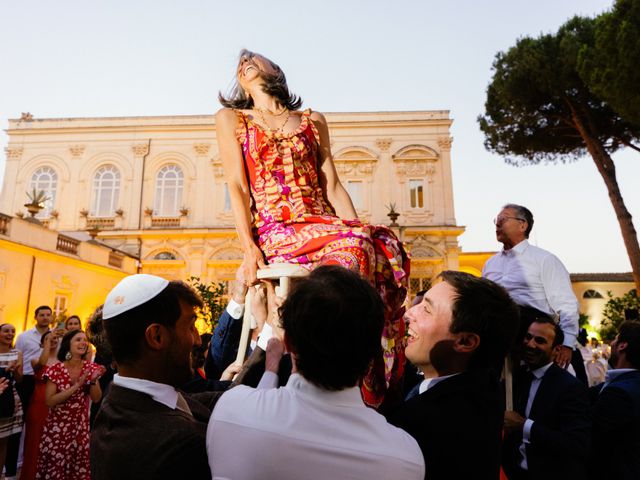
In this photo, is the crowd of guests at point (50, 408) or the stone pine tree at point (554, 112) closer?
the crowd of guests at point (50, 408)

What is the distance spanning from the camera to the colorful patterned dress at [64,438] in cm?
426

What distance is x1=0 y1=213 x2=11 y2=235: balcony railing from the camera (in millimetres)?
14736

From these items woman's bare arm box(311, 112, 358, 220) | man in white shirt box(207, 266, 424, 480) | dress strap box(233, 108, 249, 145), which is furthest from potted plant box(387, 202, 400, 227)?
man in white shirt box(207, 266, 424, 480)

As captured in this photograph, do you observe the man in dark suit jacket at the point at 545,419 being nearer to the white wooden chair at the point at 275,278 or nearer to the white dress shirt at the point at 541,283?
the white dress shirt at the point at 541,283

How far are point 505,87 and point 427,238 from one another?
8.78 m

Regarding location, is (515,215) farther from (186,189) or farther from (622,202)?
(186,189)

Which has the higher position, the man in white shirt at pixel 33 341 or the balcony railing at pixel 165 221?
the balcony railing at pixel 165 221

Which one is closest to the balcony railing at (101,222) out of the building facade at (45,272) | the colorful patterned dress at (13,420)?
the building facade at (45,272)

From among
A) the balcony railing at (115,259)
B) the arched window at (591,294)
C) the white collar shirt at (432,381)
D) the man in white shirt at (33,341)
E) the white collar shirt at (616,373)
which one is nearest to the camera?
the white collar shirt at (432,381)

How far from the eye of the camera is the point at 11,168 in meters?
25.3

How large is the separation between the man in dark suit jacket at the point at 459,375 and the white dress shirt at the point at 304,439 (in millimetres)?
190

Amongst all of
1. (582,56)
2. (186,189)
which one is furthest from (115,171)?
(582,56)

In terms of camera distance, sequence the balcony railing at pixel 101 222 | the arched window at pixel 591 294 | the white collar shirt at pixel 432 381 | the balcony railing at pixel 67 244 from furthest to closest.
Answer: the arched window at pixel 591 294 → the balcony railing at pixel 101 222 → the balcony railing at pixel 67 244 → the white collar shirt at pixel 432 381

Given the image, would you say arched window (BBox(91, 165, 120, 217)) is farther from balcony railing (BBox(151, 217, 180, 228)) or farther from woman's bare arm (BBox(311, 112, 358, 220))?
woman's bare arm (BBox(311, 112, 358, 220))
